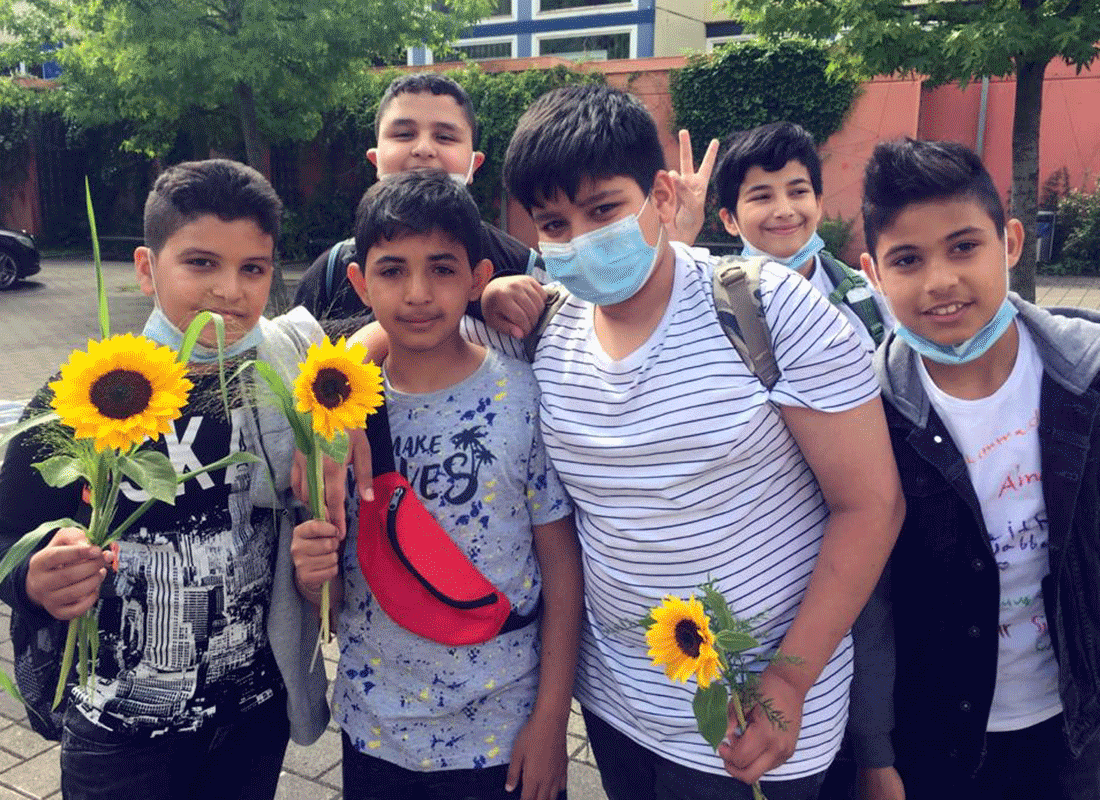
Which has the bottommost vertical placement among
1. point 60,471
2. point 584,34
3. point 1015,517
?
point 1015,517

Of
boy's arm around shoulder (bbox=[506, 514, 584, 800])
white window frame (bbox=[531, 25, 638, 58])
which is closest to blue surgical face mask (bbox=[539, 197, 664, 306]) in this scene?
boy's arm around shoulder (bbox=[506, 514, 584, 800])

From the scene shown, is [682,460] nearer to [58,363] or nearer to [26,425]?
[26,425]

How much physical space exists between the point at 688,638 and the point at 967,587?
69 centimetres

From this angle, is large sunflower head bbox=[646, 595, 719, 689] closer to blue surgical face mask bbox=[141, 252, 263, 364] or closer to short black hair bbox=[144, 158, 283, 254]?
blue surgical face mask bbox=[141, 252, 263, 364]

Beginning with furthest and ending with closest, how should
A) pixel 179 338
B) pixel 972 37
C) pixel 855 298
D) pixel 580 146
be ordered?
pixel 972 37 < pixel 855 298 < pixel 179 338 < pixel 580 146

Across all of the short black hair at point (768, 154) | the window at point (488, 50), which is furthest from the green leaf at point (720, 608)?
the window at point (488, 50)

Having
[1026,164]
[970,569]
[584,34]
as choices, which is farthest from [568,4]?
[970,569]

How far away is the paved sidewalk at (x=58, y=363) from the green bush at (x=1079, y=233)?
44 centimetres

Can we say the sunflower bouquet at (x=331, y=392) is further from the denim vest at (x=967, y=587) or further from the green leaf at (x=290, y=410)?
the denim vest at (x=967, y=587)

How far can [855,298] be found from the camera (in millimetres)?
3238

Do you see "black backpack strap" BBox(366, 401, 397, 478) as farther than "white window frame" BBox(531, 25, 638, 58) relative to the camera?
No

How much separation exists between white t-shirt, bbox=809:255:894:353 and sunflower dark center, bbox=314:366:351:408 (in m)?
1.76

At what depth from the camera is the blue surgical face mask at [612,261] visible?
1916mm

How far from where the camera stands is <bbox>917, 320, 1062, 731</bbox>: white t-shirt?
190 centimetres
